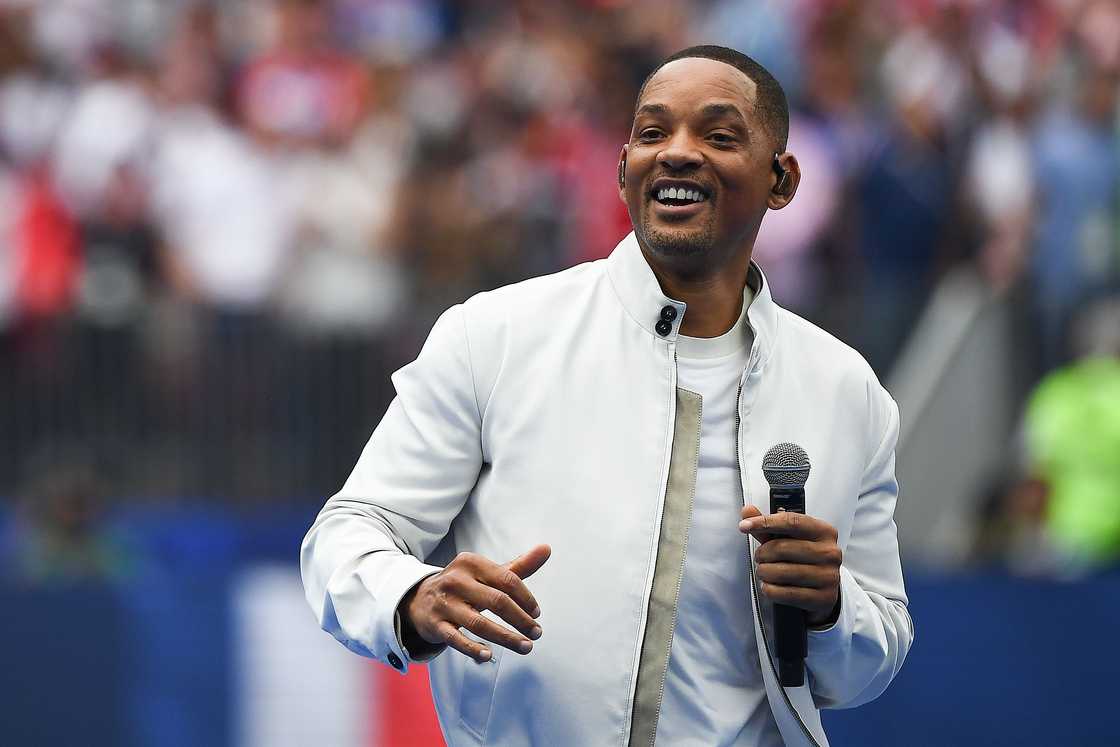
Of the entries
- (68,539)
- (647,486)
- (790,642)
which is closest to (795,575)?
(790,642)

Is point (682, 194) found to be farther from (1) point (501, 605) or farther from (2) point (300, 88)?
(2) point (300, 88)

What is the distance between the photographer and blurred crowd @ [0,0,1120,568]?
9.46 metres

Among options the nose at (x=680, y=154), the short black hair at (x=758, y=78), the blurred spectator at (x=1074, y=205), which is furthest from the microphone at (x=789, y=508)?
the blurred spectator at (x=1074, y=205)

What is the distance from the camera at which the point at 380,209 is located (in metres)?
9.92

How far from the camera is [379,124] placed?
34.1ft

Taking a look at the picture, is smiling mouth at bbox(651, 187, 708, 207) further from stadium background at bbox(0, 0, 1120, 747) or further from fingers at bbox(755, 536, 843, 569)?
stadium background at bbox(0, 0, 1120, 747)

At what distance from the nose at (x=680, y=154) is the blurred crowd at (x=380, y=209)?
5716mm

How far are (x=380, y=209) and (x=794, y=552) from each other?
22.6 ft

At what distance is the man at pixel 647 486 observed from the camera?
3389mm

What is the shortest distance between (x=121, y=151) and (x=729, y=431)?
697 centimetres

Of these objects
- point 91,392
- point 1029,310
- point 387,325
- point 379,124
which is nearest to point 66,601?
point 91,392

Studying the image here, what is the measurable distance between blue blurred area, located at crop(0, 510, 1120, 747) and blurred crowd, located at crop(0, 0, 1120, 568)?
58.8 inches

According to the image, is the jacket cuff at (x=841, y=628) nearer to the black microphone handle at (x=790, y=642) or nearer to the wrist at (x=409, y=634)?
the black microphone handle at (x=790, y=642)

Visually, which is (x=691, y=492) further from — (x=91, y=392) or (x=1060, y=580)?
(x=91, y=392)
